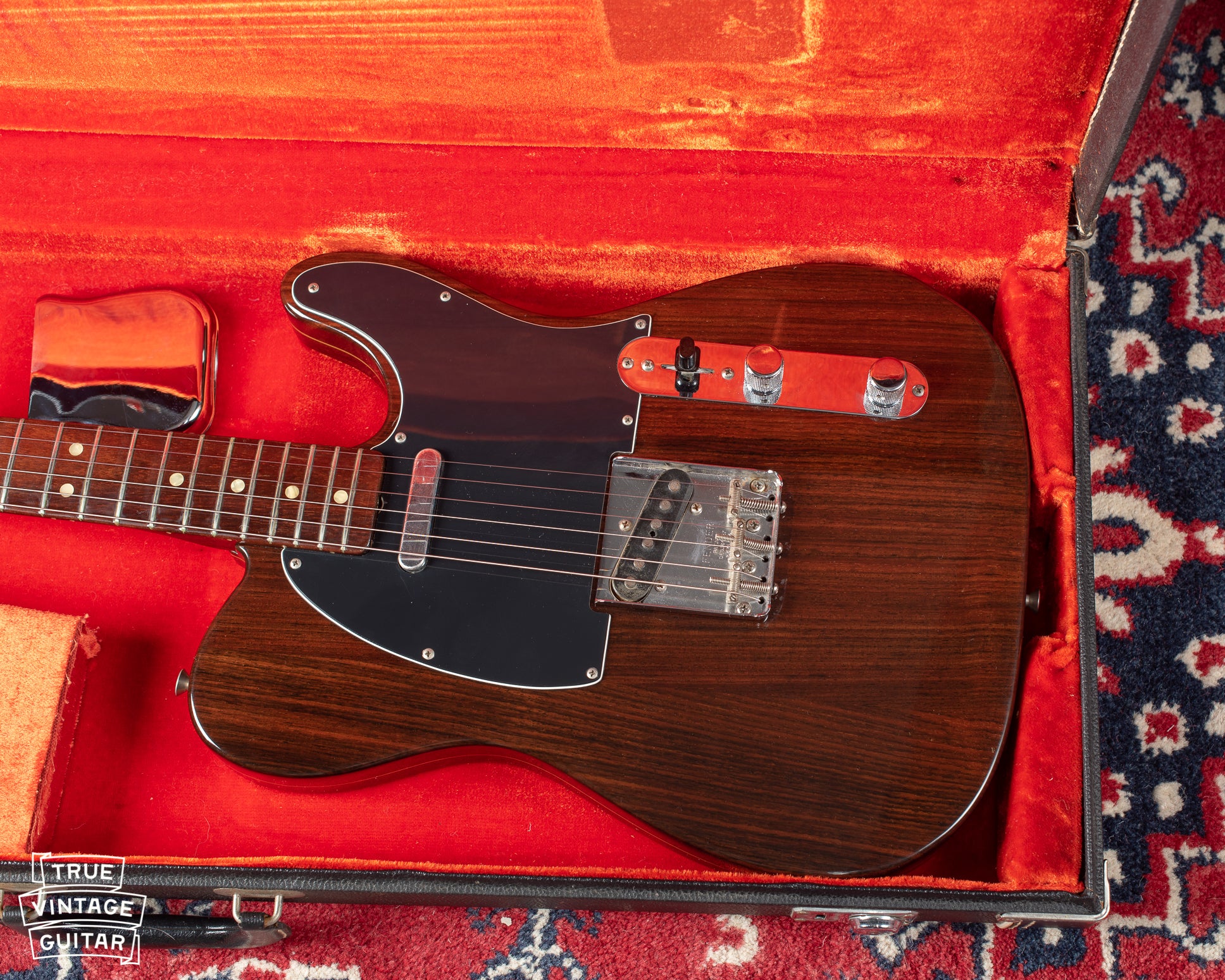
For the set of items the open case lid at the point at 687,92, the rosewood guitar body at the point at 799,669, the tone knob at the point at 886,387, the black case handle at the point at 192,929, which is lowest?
the black case handle at the point at 192,929

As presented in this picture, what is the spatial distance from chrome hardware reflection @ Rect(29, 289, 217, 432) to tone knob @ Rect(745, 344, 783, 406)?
2.37 ft

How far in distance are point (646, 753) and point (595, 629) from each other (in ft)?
0.44

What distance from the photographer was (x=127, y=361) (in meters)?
1.26

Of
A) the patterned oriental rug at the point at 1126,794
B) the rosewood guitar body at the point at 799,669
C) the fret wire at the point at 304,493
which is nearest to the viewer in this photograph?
the rosewood guitar body at the point at 799,669

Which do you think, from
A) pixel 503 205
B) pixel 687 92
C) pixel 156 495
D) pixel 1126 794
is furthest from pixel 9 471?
pixel 1126 794

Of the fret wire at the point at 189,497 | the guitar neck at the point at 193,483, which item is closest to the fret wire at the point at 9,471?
the guitar neck at the point at 193,483

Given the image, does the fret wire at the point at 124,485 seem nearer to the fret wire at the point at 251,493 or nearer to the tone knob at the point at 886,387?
the fret wire at the point at 251,493

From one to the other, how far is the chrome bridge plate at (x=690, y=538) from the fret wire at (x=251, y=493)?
1.29 feet

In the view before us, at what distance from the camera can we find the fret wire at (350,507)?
1.05 m

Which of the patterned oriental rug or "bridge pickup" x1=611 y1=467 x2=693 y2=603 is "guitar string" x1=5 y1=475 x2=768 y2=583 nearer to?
"bridge pickup" x1=611 y1=467 x2=693 y2=603

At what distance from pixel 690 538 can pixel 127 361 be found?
2.58 feet

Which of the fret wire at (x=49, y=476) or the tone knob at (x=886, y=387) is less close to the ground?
the tone knob at (x=886, y=387)

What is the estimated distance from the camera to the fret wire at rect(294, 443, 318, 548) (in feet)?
3.45

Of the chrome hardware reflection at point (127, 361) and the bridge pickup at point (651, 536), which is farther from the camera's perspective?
the chrome hardware reflection at point (127, 361)
